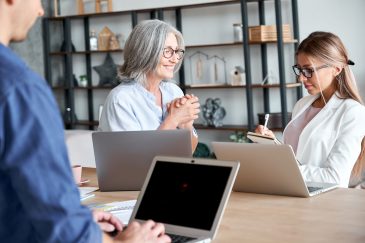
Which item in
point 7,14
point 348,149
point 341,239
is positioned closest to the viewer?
point 7,14

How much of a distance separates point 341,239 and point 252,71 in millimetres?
5108

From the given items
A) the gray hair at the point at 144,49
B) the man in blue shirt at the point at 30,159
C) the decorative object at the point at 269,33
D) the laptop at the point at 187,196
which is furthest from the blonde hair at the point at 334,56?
the decorative object at the point at 269,33

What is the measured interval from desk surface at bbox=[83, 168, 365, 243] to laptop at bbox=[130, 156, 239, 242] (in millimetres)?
135

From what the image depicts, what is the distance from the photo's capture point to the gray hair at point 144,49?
10.8ft

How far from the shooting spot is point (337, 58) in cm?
322

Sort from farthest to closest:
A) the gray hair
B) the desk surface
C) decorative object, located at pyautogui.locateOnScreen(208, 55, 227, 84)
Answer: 1. decorative object, located at pyautogui.locateOnScreen(208, 55, 227, 84)
2. the gray hair
3. the desk surface

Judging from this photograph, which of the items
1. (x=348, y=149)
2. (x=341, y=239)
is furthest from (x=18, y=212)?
(x=348, y=149)

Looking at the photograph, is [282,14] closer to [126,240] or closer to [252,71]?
[252,71]

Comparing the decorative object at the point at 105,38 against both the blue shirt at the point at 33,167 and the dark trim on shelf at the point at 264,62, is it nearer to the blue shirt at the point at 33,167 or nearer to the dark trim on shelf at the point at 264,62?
the dark trim on shelf at the point at 264,62

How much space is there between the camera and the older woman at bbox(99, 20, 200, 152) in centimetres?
323

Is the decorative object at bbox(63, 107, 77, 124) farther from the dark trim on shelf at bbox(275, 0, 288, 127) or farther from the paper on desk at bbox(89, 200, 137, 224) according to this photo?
the paper on desk at bbox(89, 200, 137, 224)

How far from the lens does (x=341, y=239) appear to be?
1.81m

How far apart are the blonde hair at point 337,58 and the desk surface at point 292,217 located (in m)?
0.76

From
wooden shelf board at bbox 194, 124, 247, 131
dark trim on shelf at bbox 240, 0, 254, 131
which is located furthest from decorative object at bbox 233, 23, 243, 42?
wooden shelf board at bbox 194, 124, 247, 131
